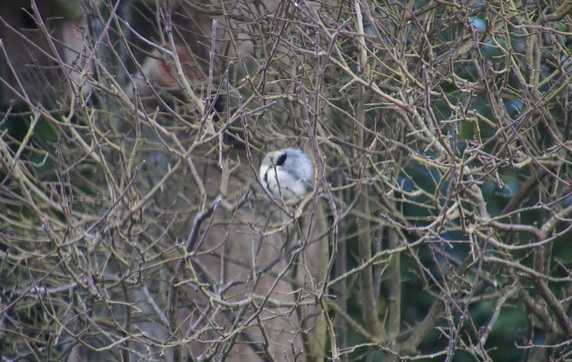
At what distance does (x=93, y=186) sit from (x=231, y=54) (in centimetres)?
143

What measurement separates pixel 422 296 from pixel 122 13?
11.4 feet

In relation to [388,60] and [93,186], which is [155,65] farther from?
[388,60]

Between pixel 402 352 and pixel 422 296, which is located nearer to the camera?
pixel 402 352

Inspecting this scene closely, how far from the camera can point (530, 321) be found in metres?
5.21

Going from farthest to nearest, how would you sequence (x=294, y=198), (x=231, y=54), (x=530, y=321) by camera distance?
(x=231, y=54) → (x=530, y=321) → (x=294, y=198)

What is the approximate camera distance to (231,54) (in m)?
6.00

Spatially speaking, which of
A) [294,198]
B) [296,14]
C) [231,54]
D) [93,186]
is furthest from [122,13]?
[294,198]

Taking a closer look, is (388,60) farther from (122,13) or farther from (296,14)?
(122,13)

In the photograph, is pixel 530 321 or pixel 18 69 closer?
pixel 530 321

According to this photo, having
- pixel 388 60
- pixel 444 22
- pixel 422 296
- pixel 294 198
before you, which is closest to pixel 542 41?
pixel 444 22

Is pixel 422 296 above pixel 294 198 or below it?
below

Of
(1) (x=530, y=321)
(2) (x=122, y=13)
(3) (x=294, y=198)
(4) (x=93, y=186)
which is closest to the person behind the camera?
(3) (x=294, y=198)

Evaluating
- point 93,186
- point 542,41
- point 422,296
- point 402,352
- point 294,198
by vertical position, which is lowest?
point 422,296

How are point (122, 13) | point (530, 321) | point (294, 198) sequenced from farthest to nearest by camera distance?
1. point (122, 13)
2. point (530, 321)
3. point (294, 198)
